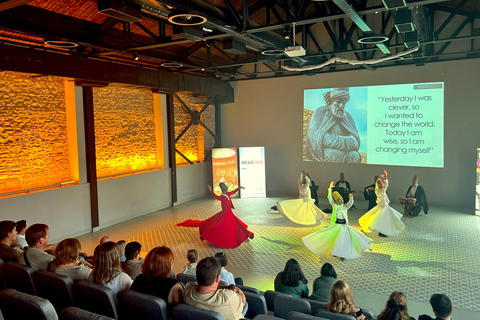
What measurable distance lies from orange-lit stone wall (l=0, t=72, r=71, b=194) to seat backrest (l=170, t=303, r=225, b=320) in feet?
22.4

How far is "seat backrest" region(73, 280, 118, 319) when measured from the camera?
10.3ft

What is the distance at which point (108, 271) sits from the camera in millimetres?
3412

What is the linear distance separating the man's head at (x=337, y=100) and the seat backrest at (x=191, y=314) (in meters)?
10.5

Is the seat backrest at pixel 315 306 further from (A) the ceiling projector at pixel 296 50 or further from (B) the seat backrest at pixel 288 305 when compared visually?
(A) the ceiling projector at pixel 296 50

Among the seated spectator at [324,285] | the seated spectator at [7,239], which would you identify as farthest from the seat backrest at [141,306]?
the seated spectator at [7,239]

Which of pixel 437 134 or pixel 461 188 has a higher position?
pixel 437 134

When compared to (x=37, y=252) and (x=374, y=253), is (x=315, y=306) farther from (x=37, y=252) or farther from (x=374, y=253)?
(x=374, y=253)

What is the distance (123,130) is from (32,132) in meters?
2.81

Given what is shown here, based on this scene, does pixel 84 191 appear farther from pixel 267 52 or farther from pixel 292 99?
pixel 292 99

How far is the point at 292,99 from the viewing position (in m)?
13.3

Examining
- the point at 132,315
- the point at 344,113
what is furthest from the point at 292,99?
the point at 132,315

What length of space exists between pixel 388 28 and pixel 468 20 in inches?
83.2

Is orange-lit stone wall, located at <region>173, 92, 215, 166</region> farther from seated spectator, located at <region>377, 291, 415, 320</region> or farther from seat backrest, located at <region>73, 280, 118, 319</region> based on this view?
seated spectator, located at <region>377, 291, 415, 320</region>

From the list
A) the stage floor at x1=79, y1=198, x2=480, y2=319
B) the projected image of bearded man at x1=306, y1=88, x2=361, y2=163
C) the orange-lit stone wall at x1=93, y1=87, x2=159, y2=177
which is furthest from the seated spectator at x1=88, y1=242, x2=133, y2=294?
the projected image of bearded man at x1=306, y1=88, x2=361, y2=163
